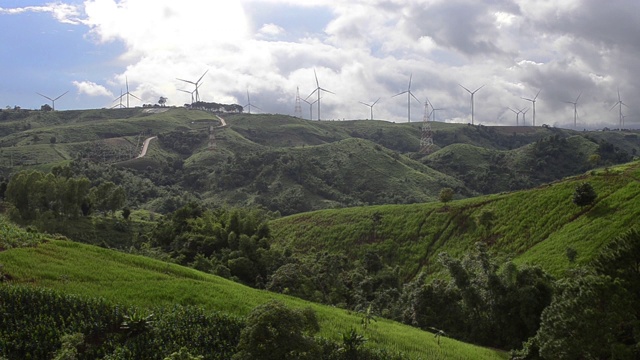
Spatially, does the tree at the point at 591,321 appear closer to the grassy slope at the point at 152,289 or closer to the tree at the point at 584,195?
the grassy slope at the point at 152,289

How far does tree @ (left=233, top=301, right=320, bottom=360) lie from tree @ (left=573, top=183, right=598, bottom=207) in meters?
59.3

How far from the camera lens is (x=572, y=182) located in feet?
264

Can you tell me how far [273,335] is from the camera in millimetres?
25031

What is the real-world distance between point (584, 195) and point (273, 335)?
200ft

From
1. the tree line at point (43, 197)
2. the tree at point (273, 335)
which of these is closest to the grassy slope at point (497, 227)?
the tree line at point (43, 197)

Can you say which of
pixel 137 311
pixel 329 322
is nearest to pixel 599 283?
pixel 329 322

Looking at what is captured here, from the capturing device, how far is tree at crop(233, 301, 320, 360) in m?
25.0

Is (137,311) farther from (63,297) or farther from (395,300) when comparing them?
(395,300)

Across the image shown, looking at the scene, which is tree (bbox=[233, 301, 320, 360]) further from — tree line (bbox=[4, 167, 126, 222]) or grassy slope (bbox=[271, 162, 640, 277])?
tree line (bbox=[4, 167, 126, 222])

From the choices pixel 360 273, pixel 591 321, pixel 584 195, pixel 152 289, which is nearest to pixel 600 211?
pixel 584 195

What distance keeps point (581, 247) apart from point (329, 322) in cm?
3824

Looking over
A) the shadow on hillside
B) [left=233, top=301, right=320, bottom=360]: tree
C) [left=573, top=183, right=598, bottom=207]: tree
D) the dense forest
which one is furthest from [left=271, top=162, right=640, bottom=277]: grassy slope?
[left=233, top=301, right=320, bottom=360]: tree

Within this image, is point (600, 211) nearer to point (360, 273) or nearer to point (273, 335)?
point (360, 273)

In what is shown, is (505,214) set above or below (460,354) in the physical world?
above
